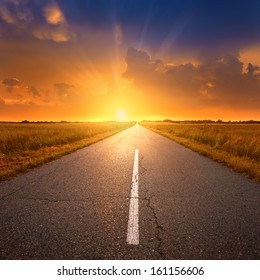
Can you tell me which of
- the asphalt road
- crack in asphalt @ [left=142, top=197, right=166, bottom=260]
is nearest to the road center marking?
the asphalt road

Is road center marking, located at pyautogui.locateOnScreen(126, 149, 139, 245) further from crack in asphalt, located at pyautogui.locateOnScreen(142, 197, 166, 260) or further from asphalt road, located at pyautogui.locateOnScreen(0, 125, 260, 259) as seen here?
crack in asphalt, located at pyautogui.locateOnScreen(142, 197, 166, 260)

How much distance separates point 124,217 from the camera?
433 cm

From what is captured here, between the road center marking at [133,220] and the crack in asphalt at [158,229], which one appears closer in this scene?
the crack in asphalt at [158,229]

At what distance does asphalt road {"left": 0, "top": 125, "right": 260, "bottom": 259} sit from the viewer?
127 inches

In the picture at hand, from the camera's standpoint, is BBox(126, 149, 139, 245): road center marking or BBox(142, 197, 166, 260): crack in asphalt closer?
BBox(142, 197, 166, 260): crack in asphalt

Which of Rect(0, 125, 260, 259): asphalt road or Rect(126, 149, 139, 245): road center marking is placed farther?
Rect(126, 149, 139, 245): road center marking

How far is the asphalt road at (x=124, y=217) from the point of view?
10.6ft

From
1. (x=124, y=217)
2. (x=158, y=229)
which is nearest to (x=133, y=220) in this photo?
(x=124, y=217)

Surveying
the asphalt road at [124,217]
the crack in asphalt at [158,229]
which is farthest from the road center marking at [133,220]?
the crack in asphalt at [158,229]

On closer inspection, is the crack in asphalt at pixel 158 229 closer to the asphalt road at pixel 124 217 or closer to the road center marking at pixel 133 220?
the asphalt road at pixel 124 217

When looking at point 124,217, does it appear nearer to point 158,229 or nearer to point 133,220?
point 133,220
